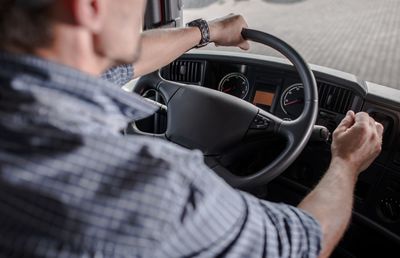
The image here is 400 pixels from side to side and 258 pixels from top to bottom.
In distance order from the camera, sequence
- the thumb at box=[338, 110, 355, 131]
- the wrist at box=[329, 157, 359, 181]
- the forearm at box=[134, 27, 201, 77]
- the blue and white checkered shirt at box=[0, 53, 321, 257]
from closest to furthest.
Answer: the blue and white checkered shirt at box=[0, 53, 321, 257] → the wrist at box=[329, 157, 359, 181] → the thumb at box=[338, 110, 355, 131] → the forearm at box=[134, 27, 201, 77]

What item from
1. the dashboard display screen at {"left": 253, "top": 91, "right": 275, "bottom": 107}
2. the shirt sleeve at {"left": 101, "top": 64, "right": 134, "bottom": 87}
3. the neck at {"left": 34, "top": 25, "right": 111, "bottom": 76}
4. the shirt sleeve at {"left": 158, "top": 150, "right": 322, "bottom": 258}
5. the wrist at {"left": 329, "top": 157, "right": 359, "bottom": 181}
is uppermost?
the neck at {"left": 34, "top": 25, "right": 111, "bottom": 76}

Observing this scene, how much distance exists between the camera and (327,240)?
30.7 inches

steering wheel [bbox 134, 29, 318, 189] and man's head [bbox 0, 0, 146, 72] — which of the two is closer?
man's head [bbox 0, 0, 146, 72]

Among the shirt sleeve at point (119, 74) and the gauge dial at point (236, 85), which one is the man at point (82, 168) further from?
the gauge dial at point (236, 85)

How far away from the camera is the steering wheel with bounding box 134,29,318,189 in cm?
110

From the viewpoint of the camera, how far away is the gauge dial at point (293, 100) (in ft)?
4.97

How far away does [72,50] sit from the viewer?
0.57 metres

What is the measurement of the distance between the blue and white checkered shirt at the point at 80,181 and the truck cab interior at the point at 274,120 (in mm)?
561

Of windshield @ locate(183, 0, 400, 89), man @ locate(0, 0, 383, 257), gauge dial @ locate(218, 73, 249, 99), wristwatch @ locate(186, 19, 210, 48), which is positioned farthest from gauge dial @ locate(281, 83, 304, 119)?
man @ locate(0, 0, 383, 257)

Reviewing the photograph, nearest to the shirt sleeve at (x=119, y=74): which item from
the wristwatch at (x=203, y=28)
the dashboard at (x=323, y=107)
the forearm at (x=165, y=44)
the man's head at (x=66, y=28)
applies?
the forearm at (x=165, y=44)

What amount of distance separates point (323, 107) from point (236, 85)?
0.38m

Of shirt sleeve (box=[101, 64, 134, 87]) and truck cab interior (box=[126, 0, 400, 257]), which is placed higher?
shirt sleeve (box=[101, 64, 134, 87])

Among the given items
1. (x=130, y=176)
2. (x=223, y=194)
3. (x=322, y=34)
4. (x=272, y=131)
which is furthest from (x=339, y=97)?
(x=322, y=34)

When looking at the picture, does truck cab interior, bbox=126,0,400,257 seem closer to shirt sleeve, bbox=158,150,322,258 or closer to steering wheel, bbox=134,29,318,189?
steering wheel, bbox=134,29,318,189
